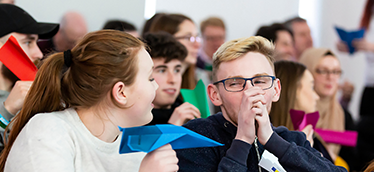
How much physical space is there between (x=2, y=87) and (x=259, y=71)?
1.22 m

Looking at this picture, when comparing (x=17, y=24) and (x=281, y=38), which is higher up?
(x=17, y=24)

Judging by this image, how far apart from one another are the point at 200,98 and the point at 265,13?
3266 mm

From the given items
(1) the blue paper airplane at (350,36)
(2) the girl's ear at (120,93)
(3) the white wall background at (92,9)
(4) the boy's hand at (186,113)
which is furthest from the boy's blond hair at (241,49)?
(1) the blue paper airplane at (350,36)

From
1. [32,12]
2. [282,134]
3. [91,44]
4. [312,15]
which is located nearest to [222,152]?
[282,134]

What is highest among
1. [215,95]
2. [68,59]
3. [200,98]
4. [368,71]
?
[68,59]

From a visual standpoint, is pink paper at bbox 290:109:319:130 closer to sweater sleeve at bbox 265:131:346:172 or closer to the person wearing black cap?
sweater sleeve at bbox 265:131:346:172

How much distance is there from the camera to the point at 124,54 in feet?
3.91

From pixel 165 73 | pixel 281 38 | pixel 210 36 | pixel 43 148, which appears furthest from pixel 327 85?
pixel 43 148

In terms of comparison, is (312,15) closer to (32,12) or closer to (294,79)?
(294,79)

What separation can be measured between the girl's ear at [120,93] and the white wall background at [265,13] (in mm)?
1799

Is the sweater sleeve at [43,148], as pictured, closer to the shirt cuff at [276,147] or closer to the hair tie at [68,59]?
the hair tie at [68,59]

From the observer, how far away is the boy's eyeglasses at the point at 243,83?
4.05 feet

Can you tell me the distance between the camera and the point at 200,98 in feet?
5.98

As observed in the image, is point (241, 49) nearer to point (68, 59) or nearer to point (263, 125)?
point (263, 125)
